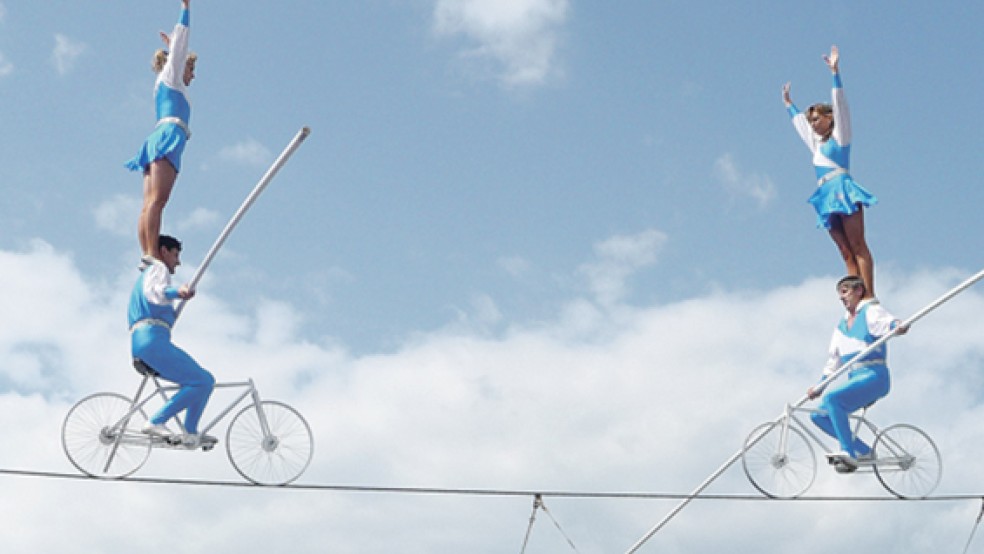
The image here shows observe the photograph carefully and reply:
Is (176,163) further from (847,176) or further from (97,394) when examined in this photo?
(847,176)

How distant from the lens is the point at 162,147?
1190cm

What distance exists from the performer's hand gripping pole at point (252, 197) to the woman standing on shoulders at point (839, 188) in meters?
5.74

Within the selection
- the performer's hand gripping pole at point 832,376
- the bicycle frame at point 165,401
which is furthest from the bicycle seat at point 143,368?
the performer's hand gripping pole at point 832,376

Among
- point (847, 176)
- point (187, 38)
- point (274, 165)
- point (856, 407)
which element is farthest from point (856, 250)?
point (187, 38)

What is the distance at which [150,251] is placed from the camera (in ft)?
38.2

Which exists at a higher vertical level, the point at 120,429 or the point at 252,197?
the point at 252,197

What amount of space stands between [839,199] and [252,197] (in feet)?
20.0

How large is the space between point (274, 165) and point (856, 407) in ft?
20.6

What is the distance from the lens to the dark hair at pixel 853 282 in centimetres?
1309

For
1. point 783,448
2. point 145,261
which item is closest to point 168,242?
point 145,261

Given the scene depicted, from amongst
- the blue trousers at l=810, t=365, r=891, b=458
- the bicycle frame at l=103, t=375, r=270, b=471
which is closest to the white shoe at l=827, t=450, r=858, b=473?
the blue trousers at l=810, t=365, r=891, b=458

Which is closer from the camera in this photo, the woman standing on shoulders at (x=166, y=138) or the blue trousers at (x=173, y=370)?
the blue trousers at (x=173, y=370)

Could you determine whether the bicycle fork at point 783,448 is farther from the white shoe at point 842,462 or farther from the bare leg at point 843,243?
the bare leg at point 843,243

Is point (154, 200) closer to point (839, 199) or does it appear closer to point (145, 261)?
point (145, 261)
